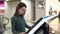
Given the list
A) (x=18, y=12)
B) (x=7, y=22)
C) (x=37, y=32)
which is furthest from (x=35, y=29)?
(x=7, y=22)

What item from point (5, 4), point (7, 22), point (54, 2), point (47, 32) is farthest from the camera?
point (5, 4)

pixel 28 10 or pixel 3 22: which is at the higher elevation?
pixel 28 10

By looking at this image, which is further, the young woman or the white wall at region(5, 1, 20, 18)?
the white wall at region(5, 1, 20, 18)

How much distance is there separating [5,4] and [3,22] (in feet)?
3.75

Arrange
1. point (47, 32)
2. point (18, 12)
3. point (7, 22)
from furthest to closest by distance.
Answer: point (7, 22)
point (18, 12)
point (47, 32)

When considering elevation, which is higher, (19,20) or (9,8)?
(9,8)

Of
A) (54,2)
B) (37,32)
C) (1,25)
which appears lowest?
(1,25)

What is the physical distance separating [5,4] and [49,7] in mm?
2855

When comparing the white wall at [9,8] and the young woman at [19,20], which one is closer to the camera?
the young woman at [19,20]

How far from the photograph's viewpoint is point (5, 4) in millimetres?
7715

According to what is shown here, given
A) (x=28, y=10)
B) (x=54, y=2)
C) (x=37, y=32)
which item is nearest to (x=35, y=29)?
(x=37, y=32)

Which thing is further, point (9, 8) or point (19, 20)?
point (9, 8)

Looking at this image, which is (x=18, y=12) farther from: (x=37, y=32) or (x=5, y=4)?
(x=5, y=4)

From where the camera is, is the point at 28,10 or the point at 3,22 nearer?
the point at 28,10
